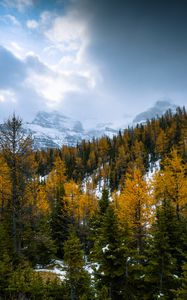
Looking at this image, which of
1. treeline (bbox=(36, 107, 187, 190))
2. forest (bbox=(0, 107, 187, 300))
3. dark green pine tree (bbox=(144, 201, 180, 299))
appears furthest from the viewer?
treeline (bbox=(36, 107, 187, 190))

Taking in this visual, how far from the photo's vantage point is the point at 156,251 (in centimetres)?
1650

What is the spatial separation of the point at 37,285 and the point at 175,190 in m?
22.8

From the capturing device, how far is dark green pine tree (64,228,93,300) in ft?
44.4

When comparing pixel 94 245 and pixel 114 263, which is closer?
pixel 114 263

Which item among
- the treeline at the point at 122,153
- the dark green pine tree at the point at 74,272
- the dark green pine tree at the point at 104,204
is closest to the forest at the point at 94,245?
the dark green pine tree at the point at 74,272

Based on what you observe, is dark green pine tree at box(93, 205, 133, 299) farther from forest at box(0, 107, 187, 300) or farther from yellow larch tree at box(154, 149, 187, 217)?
yellow larch tree at box(154, 149, 187, 217)

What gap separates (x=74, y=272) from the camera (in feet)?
44.8

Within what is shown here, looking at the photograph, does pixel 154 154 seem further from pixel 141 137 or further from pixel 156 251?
pixel 156 251

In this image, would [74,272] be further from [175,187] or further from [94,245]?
[175,187]

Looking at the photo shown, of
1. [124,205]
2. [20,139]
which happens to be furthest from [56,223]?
[20,139]

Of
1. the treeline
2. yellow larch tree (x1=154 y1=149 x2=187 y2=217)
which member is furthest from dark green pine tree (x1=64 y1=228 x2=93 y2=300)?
the treeline

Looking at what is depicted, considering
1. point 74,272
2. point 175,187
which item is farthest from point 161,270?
point 175,187

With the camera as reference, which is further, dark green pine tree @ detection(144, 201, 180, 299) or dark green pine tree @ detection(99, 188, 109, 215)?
dark green pine tree @ detection(99, 188, 109, 215)

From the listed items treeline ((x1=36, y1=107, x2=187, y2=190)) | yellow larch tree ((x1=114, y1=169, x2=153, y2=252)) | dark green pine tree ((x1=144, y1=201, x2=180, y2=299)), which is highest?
treeline ((x1=36, y1=107, x2=187, y2=190))
